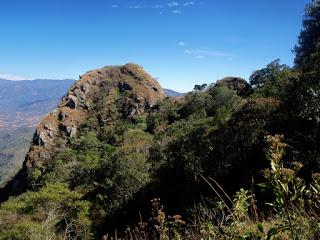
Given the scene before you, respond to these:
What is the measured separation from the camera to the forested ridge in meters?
3.34

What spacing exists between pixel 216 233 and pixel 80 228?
3566 cm

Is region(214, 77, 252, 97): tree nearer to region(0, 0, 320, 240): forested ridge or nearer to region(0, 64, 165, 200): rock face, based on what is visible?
region(0, 0, 320, 240): forested ridge

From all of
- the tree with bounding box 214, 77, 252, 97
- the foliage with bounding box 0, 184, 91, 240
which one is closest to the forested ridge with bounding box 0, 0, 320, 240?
the foliage with bounding box 0, 184, 91, 240

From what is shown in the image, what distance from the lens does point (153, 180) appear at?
146 feet

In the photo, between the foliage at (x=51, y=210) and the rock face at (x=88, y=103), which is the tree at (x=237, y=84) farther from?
the foliage at (x=51, y=210)

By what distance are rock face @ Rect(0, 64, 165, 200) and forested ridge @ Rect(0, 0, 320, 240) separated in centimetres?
960

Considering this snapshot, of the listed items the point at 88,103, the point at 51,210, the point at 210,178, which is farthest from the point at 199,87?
the point at 210,178

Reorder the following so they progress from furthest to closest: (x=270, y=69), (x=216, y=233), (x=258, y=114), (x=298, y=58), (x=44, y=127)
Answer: (x=44, y=127), (x=270, y=69), (x=298, y=58), (x=258, y=114), (x=216, y=233)

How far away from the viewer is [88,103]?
135 meters

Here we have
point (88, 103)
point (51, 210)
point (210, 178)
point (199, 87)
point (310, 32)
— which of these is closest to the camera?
point (210, 178)

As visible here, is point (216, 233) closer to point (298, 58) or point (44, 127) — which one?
point (298, 58)

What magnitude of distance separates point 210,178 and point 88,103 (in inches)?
5262

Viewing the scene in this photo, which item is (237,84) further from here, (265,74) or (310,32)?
(310,32)

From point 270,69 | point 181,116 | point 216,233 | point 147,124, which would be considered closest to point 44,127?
point 147,124
